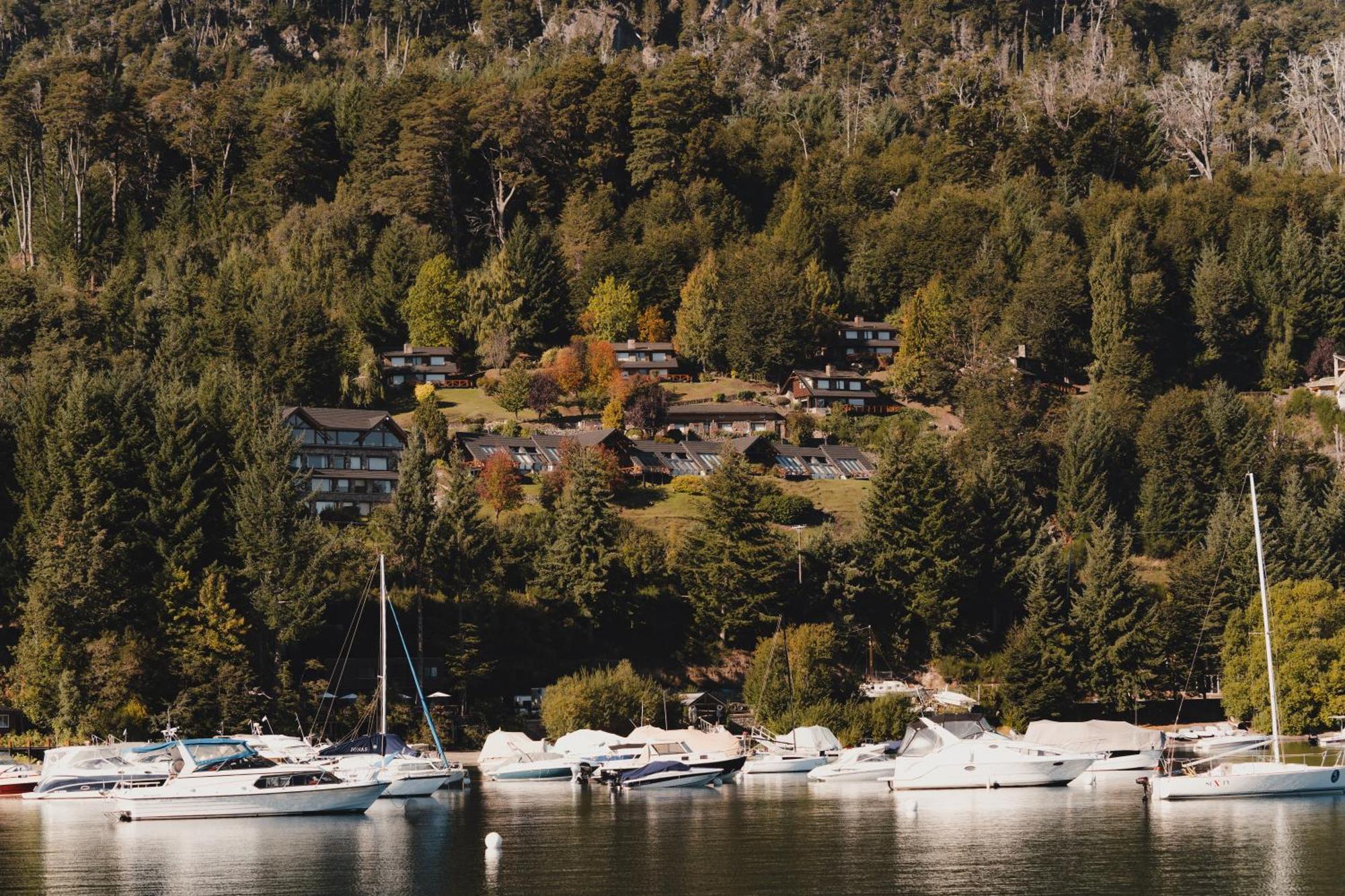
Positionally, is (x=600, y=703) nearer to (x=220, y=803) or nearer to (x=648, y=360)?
(x=220, y=803)

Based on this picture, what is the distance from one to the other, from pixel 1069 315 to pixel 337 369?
62.6 meters

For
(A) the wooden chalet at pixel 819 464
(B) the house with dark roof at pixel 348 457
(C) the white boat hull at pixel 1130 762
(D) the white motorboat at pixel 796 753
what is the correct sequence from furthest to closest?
(A) the wooden chalet at pixel 819 464
(B) the house with dark roof at pixel 348 457
(D) the white motorboat at pixel 796 753
(C) the white boat hull at pixel 1130 762

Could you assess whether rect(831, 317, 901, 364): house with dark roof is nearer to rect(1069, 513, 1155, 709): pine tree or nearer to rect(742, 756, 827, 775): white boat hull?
rect(1069, 513, 1155, 709): pine tree

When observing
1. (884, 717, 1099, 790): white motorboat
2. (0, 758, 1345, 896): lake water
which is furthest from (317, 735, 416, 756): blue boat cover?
(884, 717, 1099, 790): white motorboat

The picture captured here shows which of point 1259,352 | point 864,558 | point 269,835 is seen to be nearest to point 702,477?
point 864,558

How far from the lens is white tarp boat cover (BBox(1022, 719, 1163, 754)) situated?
8319 cm

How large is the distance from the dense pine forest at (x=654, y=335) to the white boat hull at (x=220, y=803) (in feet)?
66.9

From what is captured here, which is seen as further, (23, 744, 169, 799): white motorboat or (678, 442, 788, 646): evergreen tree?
(678, 442, 788, 646): evergreen tree

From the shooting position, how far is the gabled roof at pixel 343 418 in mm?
121188

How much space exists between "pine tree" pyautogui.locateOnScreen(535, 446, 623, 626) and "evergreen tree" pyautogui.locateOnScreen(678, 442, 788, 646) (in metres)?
5.39

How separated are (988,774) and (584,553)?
3686 centimetres

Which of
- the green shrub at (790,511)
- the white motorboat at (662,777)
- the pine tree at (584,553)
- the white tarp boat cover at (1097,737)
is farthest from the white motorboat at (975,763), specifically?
the green shrub at (790,511)

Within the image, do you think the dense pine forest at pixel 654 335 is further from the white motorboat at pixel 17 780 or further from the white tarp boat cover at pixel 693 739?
the white tarp boat cover at pixel 693 739

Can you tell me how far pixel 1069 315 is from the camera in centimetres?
14762
